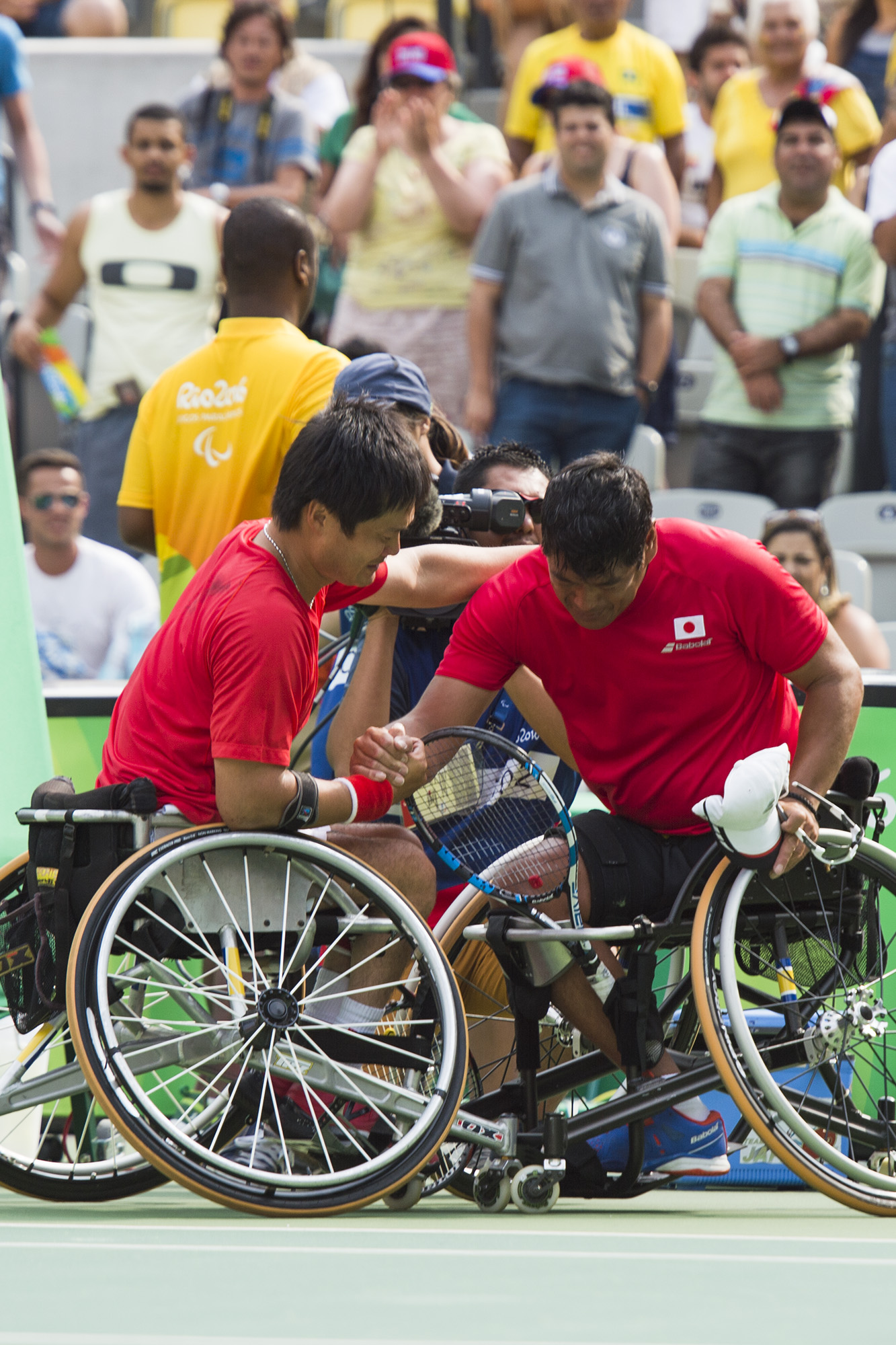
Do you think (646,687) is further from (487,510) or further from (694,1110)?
(694,1110)

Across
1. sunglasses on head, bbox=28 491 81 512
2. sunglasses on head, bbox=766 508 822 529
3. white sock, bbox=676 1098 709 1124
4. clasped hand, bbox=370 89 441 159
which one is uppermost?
clasped hand, bbox=370 89 441 159

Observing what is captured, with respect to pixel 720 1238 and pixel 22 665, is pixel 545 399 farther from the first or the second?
pixel 720 1238

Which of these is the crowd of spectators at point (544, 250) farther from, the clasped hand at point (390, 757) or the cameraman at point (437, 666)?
the clasped hand at point (390, 757)

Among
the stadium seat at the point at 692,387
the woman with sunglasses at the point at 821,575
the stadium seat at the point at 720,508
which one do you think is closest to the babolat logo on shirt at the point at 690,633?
the woman with sunglasses at the point at 821,575

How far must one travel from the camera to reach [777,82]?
327 inches

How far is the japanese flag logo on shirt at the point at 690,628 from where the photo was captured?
3602mm

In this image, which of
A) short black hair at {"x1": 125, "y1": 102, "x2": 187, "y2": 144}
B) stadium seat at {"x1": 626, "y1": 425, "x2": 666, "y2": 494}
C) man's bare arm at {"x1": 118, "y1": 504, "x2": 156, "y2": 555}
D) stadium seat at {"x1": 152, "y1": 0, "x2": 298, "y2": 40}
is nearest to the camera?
man's bare arm at {"x1": 118, "y1": 504, "x2": 156, "y2": 555}

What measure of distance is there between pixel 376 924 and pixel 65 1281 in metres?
1.15

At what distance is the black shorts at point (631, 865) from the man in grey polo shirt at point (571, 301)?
373cm

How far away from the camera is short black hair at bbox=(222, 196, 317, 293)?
4.67 meters

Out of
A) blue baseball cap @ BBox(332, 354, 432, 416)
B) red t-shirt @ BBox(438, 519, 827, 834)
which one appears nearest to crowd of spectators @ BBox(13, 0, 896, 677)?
blue baseball cap @ BBox(332, 354, 432, 416)

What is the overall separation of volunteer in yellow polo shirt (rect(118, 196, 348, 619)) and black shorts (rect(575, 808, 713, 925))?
147cm

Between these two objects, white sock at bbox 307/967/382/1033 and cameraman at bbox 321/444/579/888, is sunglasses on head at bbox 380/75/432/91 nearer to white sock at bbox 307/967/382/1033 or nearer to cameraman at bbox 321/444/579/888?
cameraman at bbox 321/444/579/888

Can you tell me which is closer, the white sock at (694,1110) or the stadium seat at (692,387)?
the white sock at (694,1110)
